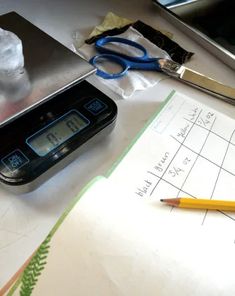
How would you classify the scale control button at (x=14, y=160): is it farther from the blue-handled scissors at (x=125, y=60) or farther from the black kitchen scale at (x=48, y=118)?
the blue-handled scissors at (x=125, y=60)

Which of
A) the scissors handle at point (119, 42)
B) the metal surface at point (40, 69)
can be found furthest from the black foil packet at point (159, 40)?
the metal surface at point (40, 69)

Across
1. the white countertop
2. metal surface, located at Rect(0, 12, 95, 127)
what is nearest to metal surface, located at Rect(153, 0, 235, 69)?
the white countertop

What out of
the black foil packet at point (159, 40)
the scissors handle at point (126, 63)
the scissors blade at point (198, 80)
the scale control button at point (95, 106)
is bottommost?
the scale control button at point (95, 106)

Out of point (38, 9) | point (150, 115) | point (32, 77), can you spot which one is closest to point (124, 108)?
point (150, 115)

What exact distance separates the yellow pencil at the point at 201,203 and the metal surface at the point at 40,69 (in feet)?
0.63

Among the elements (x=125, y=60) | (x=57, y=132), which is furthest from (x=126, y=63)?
(x=57, y=132)

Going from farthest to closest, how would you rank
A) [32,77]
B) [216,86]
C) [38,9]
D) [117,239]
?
1. [38,9]
2. [216,86]
3. [32,77]
4. [117,239]

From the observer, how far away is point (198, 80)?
0.53 m

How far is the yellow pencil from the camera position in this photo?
0.35 metres

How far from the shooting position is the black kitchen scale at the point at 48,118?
35 cm

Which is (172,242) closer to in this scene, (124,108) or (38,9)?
(124,108)

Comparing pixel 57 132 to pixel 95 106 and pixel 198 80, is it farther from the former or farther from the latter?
pixel 198 80

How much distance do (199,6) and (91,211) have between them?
56 centimetres

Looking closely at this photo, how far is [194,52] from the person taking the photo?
23.7 inches
